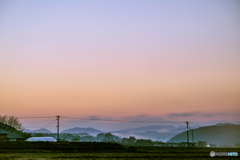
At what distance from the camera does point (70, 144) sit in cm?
3634

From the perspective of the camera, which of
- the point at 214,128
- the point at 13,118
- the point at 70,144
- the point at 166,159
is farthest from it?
the point at 214,128

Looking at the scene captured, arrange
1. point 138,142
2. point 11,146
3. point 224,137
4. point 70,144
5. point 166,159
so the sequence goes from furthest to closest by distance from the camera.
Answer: point 224,137 → point 138,142 → point 70,144 → point 11,146 → point 166,159

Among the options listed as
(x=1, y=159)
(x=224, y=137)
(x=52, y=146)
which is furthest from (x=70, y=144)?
(x=224, y=137)

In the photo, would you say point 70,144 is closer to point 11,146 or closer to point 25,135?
point 11,146

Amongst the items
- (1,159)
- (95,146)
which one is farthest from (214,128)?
(1,159)

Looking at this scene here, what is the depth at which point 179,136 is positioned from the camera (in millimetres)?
196500

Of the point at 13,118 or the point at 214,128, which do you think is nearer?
the point at 13,118

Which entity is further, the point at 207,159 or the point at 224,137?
the point at 224,137

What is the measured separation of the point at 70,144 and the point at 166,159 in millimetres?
16257

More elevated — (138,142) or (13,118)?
(13,118)

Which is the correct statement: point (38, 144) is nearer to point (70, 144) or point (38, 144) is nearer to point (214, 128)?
point (70, 144)

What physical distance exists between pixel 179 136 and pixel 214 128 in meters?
36.6

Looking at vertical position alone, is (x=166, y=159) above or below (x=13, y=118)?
below

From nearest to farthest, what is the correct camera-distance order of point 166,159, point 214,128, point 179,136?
point 166,159, point 214,128, point 179,136
